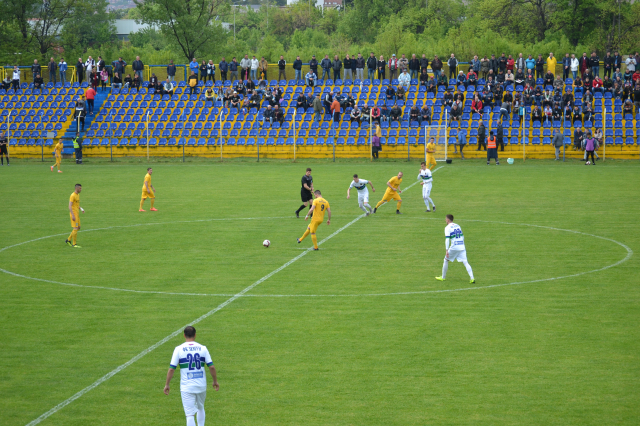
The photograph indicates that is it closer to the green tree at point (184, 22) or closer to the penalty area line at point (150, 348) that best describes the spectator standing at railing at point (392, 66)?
the green tree at point (184, 22)

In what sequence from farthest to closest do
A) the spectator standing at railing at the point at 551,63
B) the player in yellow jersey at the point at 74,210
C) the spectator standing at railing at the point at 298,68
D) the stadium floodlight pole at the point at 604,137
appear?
1. the spectator standing at railing at the point at 298,68
2. the spectator standing at railing at the point at 551,63
3. the stadium floodlight pole at the point at 604,137
4. the player in yellow jersey at the point at 74,210

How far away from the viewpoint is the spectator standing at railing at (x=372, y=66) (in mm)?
56562

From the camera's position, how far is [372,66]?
56.7 m

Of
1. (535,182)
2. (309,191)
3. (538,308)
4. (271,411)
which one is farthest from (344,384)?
(535,182)

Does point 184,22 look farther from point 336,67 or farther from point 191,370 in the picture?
point 191,370

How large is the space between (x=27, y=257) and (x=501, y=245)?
15.1 metres

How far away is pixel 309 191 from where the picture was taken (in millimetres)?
28094

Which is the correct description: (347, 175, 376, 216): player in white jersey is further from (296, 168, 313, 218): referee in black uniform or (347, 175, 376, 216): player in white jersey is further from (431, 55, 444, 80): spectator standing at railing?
(431, 55, 444, 80): spectator standing at railing

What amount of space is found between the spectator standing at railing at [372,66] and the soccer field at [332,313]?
88.1ft

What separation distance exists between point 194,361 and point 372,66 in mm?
49399

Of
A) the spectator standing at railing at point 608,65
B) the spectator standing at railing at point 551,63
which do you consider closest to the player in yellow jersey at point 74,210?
the spectator standing at railing at point 551,63

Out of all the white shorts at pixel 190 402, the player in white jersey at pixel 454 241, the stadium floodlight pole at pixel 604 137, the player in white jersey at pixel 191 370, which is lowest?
the white shorts at pixel 190 402

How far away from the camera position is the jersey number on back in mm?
9508

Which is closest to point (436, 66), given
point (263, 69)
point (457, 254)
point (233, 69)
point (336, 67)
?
point (336, 67)
